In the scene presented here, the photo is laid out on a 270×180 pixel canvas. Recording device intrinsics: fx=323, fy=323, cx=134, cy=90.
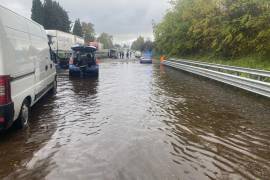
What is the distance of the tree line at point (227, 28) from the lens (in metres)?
23.5

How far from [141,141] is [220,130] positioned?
6.89 ft

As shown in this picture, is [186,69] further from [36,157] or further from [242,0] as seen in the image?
[36,157]

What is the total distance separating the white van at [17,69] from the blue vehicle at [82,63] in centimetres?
1016

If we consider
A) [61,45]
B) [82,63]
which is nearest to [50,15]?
[61,45]

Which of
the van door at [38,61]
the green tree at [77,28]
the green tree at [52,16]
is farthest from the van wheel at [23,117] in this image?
the green tree at [77,28]

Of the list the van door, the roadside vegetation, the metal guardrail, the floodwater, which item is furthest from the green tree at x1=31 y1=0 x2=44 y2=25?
the van door

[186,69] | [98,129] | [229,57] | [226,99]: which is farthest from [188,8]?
[98,129]

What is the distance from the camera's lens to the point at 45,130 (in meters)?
7.42

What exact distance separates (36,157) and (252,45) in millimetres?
22296

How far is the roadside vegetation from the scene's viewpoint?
76.2ft

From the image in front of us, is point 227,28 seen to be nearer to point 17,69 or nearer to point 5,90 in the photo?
point 17,69

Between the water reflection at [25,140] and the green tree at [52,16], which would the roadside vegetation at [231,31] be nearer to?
the water reflection at [25,140]

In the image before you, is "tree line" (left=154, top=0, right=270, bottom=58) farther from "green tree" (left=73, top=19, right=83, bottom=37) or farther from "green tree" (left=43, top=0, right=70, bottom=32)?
"green tree" (left=73, top=19, right=83, bottom=37)

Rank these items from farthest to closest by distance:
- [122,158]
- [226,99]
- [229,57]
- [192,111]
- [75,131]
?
[229,57], [226,99], [192,111], [75,131], [122,158]
